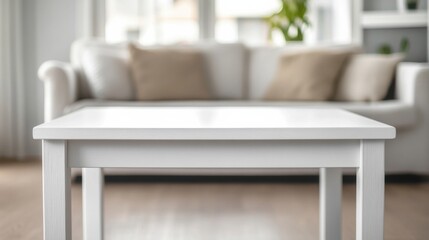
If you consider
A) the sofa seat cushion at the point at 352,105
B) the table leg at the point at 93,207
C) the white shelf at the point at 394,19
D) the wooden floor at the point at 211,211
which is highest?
the white shelf at the point at 394,19

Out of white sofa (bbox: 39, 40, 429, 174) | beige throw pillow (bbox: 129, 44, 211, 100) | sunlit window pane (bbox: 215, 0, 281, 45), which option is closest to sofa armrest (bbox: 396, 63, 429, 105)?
white sofa (bbox: 39, 40, 429, 174)

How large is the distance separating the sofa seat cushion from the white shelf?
4.23 feet

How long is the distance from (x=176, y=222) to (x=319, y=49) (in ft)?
6.72

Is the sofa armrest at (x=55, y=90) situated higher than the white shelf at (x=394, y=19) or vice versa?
the white shelf at (x=394, y=19)

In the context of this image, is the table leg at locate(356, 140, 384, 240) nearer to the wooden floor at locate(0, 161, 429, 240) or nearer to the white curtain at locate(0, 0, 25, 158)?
the wooden floor at locate(0, 161, 429, 240)

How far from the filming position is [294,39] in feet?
→ 17.0

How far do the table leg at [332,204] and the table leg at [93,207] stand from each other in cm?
70

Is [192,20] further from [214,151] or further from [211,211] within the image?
[214,151]

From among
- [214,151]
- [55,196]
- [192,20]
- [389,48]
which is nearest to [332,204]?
[214,151]

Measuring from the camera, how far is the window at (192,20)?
17.6ft

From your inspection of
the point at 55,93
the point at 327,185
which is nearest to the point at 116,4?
the point at 55,93

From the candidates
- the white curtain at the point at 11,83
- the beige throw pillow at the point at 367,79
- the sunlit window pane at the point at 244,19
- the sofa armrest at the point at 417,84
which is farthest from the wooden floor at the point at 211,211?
the sunlit window pane at the point at 244,19

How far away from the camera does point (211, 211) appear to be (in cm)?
305

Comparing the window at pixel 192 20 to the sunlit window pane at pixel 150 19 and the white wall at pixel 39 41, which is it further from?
the white wall at pixel 39 41
